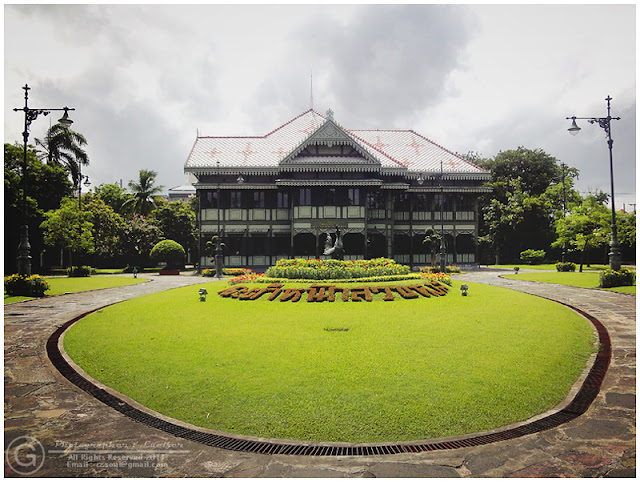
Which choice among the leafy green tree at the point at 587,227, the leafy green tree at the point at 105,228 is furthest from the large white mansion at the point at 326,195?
the leafy green tree at the point at 105,228

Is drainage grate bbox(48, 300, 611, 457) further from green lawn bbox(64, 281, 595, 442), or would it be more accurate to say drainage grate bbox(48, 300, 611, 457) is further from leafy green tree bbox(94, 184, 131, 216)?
leafy green tree bbox(94, 184, 131, 216)

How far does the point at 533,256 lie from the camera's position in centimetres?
4453

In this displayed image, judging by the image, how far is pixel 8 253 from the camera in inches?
1207

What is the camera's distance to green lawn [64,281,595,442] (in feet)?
19.8

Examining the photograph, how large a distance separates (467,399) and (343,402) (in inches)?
78.0

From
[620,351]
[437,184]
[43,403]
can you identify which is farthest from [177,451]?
[437,184]

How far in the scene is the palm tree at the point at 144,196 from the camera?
164 ft

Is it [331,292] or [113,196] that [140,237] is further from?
[331,292]

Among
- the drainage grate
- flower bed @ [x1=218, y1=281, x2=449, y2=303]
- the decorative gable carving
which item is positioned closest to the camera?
the drainage grate

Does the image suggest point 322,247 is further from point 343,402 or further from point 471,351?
point 343,402

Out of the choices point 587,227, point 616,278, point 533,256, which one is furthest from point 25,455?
point 533,256

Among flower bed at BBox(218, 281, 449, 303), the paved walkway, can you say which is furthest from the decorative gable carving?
the paved walkway

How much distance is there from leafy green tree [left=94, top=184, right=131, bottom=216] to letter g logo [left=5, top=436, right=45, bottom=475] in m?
52.9

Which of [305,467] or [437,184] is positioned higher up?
[437,184]
